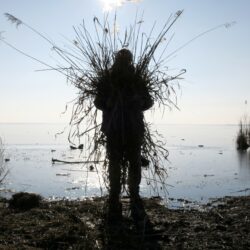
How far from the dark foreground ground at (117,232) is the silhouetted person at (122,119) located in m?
0.31

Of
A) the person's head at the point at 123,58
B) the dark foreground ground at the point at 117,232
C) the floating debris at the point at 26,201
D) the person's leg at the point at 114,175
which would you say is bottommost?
the dark foreground ground at the point at 117,232

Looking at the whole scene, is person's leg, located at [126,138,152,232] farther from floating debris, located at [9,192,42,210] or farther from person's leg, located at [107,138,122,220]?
floating debris, located at [9,192,42,210]

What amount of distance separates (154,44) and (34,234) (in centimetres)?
234

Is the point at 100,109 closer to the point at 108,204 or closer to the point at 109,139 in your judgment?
the point at 109,139

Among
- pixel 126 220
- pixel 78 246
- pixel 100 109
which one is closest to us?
pixel 78 246

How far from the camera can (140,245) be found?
12.6ft

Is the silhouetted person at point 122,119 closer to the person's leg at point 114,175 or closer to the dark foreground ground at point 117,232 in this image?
the person's leg at point 114,175

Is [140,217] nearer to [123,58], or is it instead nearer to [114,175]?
[114,175]

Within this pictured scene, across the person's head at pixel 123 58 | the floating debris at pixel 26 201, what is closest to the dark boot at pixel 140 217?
the floating debris at pixel 26 201

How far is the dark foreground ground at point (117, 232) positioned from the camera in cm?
387

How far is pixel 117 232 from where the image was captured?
13.8 ft

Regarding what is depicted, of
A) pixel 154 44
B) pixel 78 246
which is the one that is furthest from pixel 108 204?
pixel 154 44

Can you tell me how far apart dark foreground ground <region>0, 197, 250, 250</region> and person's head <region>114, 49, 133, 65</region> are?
1.54m

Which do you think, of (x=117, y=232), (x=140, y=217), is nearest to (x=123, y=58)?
(x=140, y=217)
